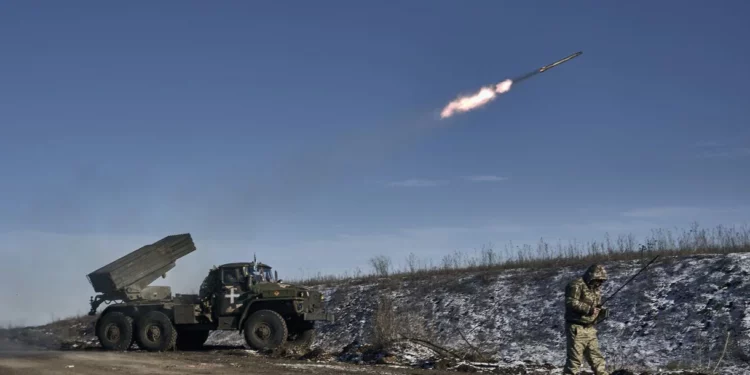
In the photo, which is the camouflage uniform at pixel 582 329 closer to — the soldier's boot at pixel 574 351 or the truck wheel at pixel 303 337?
the soldier's boot at pixel 574 351

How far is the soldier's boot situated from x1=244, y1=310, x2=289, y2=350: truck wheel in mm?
9882

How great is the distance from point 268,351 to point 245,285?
91.3 inches

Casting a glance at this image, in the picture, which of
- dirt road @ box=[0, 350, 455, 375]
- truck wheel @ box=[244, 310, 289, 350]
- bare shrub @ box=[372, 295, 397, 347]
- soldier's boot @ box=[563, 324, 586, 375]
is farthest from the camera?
truck wheel @ box=[244, 310, 289, 350]

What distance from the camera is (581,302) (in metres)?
10.1

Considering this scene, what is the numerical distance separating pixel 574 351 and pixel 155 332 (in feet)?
43.4

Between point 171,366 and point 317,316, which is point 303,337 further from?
point 171,366

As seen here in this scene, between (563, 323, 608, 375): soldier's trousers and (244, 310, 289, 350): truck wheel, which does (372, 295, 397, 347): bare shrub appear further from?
(563, 323, 608, 375): soldier's trousers

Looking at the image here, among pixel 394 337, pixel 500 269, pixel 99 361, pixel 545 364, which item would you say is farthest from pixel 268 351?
pixel 500 269

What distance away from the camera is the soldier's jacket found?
10062 mm

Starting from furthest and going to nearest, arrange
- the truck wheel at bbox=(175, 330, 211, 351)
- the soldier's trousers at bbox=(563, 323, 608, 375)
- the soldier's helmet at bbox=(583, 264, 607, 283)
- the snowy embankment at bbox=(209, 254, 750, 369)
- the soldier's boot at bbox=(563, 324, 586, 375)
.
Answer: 1. the truck wheel at bbox=(175, 330, 211, 351)
2. the snowy embankment at bbox=(209, 254, 750, 369)
3. the soldier's helmet at bbox=(583, 264, 607, 283)
4. the soldier's trousers at bbox=(563, 323, 608, 375)
5. the soldier's boot at bbox=(563, 324, 586, 375)

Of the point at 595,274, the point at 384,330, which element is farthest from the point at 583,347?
the point at 384,330

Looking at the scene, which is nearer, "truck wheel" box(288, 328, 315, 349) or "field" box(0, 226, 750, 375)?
"field" box(0, 226, 750, 375)

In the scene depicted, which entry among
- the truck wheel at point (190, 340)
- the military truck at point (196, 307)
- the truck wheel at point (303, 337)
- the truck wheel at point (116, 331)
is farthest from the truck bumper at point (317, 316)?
the truck wheel at point (116, 331)

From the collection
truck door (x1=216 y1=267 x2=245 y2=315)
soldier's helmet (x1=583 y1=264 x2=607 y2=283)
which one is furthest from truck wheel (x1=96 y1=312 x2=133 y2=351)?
soldier's helmet (x1=583 y1=264 x2=607 y2=283)
